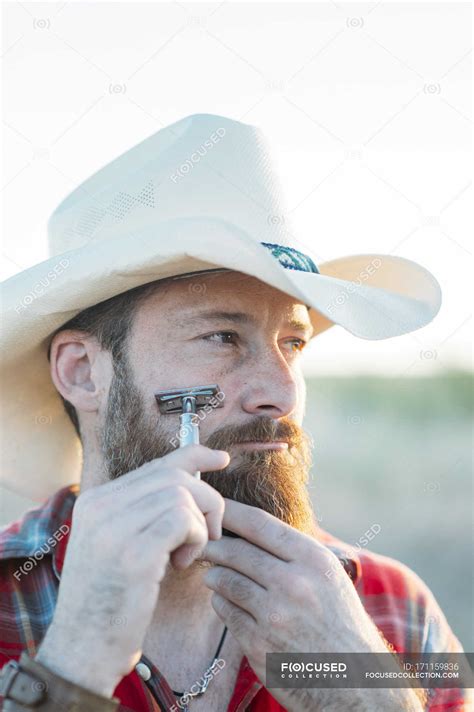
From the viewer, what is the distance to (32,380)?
141 inches

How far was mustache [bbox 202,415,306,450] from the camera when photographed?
284cm

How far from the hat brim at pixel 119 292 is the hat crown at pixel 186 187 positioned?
0.53 feet

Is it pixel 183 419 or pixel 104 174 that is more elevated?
pixel 104 174

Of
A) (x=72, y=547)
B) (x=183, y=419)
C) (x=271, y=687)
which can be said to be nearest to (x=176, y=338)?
(x=183, y=419)

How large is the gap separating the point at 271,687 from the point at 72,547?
92cm

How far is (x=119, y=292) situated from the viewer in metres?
3.06

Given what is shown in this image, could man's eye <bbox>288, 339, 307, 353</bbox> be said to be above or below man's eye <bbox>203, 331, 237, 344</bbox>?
above

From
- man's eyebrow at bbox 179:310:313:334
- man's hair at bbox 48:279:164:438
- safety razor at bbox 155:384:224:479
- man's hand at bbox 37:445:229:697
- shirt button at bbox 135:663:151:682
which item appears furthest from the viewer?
man's hair at bbox 48:279:164:438

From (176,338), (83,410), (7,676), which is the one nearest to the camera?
(7,676)

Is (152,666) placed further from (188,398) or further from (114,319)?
(114,319)

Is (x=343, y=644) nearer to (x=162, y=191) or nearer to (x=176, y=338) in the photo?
(x=176, y=338)

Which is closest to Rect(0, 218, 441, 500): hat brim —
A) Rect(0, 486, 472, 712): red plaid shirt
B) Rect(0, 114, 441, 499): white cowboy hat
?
Rect(0, 114, 441, 499): white cowboy hat

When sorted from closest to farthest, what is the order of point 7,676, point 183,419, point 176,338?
point 7,676 → point 183,419 → point 176,338

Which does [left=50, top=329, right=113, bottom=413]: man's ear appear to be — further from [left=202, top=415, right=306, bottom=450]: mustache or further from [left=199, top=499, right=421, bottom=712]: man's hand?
[left=199, top=499, right=421, bottom=712]: man's hand
